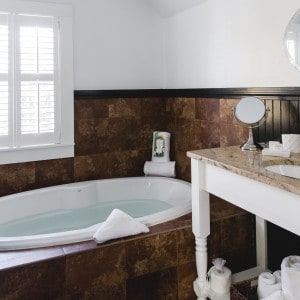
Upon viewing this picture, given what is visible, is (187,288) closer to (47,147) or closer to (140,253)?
(140,253)

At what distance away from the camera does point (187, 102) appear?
2.96m

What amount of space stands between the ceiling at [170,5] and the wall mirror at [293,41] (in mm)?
1011

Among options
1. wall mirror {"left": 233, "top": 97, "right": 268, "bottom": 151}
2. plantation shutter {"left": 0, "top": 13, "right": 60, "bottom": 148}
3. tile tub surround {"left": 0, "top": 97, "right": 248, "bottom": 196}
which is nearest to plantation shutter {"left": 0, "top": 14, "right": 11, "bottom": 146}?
plantation shutter {"left": 0, "top": 13, "right": 60, "bottom": 148}

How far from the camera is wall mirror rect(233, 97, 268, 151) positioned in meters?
1.98

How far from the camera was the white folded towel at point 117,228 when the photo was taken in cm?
175

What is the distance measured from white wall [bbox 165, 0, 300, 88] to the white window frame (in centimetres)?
99

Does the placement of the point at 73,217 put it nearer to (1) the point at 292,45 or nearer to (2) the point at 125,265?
(2) the point at 125,265

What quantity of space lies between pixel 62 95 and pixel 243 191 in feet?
6.30

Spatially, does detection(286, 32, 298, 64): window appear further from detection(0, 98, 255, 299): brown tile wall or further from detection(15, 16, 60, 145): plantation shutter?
detection(15, 16, 60, 145): plantation shutter

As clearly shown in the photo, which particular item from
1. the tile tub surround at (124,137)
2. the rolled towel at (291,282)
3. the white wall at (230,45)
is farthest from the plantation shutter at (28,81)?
the rolled towel at (291,282)

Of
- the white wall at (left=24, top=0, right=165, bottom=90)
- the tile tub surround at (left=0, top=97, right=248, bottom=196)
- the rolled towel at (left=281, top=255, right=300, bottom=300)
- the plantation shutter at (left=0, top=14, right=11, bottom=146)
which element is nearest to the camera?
the rolled towel at (left=281, top=255, right=300, bottom=300)

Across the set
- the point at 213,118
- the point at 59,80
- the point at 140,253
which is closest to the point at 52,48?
the point at 59,80

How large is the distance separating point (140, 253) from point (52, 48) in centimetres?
192

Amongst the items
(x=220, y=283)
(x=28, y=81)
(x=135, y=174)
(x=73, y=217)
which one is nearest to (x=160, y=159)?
(x=135, y=174)
